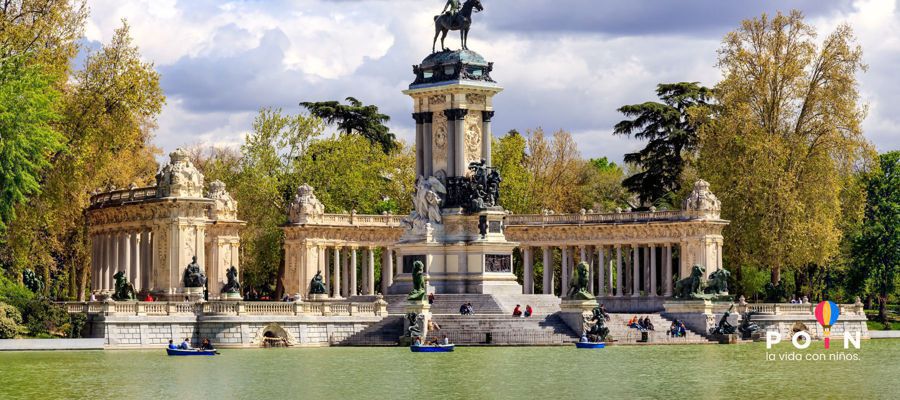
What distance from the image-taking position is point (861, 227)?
104062 mm

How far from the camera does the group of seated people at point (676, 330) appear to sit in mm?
77000

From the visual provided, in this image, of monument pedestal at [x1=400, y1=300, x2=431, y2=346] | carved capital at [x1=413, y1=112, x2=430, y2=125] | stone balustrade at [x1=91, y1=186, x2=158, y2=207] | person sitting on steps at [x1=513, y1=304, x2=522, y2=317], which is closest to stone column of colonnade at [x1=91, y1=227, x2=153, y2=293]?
stone balustrade at [x1=91, y1=186, x2=158, y2=207]

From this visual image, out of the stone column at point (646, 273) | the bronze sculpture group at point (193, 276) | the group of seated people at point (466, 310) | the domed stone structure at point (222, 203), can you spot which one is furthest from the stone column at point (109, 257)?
the stone column at point (646, 273)

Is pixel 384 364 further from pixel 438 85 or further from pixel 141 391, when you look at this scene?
pixel 438 85

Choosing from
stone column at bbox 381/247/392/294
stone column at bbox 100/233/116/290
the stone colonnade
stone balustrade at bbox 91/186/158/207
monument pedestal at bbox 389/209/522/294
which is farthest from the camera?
stone column at bbox 381/247/392/294

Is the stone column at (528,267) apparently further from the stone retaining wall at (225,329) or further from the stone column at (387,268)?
the stone retaining wall at (225,329)

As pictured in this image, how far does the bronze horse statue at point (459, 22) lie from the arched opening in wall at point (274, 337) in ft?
69.0

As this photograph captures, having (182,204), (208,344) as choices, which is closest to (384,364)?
(208,344)

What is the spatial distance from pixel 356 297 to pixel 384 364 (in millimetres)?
27988

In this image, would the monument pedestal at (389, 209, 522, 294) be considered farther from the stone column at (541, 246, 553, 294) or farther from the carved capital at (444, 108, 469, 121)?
the stone column at (541, 246, 553, 294)

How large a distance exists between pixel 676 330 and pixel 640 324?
2.15 metres

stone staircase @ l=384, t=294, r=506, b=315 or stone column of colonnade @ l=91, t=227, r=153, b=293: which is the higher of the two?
A: stone column of colonnade @ l=91, t=227, r=153, b=293

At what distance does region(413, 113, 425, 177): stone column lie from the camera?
280 ft

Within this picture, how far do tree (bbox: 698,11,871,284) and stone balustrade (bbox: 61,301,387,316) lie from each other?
85.0 ft
